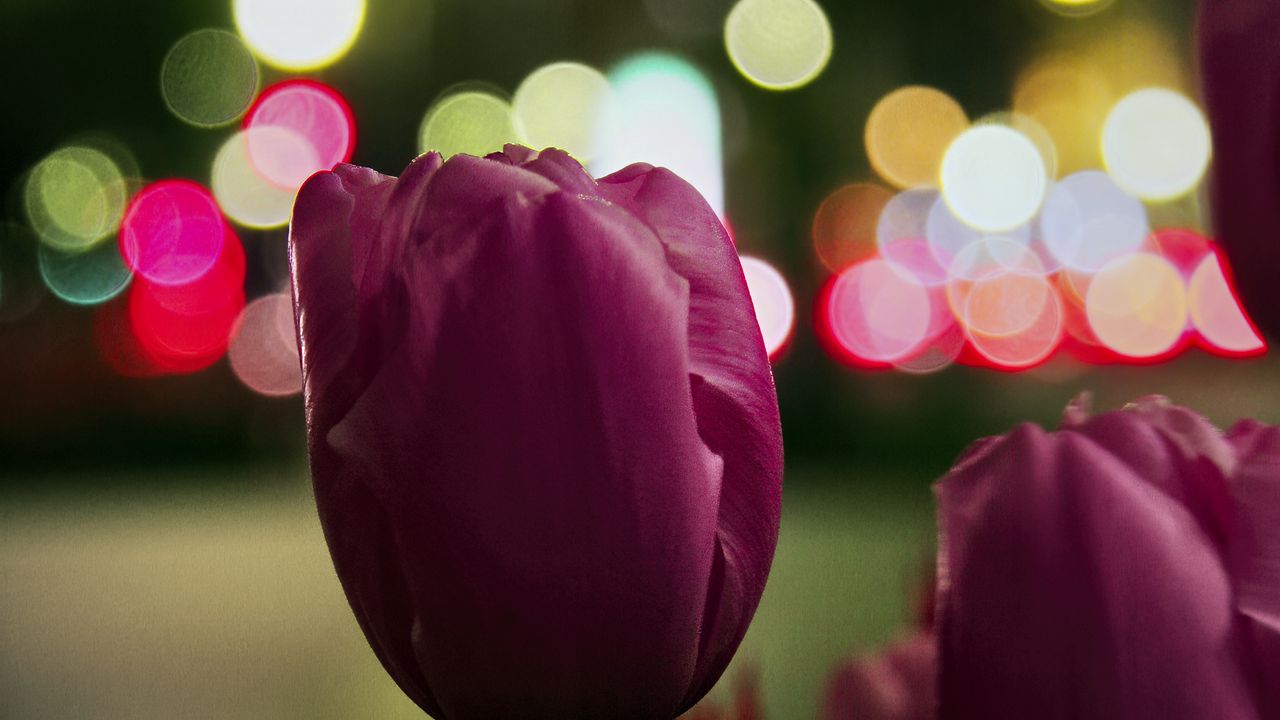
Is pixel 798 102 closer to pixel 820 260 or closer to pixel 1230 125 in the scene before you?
pixel 820 260

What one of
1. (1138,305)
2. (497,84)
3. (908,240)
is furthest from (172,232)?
(1138,305)

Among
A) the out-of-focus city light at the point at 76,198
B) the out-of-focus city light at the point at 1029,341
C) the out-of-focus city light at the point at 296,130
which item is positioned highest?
the out-of-focus city light at the point at 296,130

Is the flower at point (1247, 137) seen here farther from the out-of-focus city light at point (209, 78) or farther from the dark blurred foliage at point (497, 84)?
the out-of-focus city light at point (209, 78)

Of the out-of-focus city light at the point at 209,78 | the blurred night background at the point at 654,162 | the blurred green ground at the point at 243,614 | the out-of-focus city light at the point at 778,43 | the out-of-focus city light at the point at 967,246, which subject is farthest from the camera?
the out-of-focus city light at the point at 967,246

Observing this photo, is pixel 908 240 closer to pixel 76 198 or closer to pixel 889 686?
pixel 76 198

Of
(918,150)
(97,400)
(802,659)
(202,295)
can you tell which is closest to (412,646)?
(802,659)

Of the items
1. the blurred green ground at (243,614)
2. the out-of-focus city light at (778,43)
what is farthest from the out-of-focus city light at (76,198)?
the blurred green ground at (243,614)

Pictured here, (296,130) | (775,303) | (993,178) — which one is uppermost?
(296,130)
